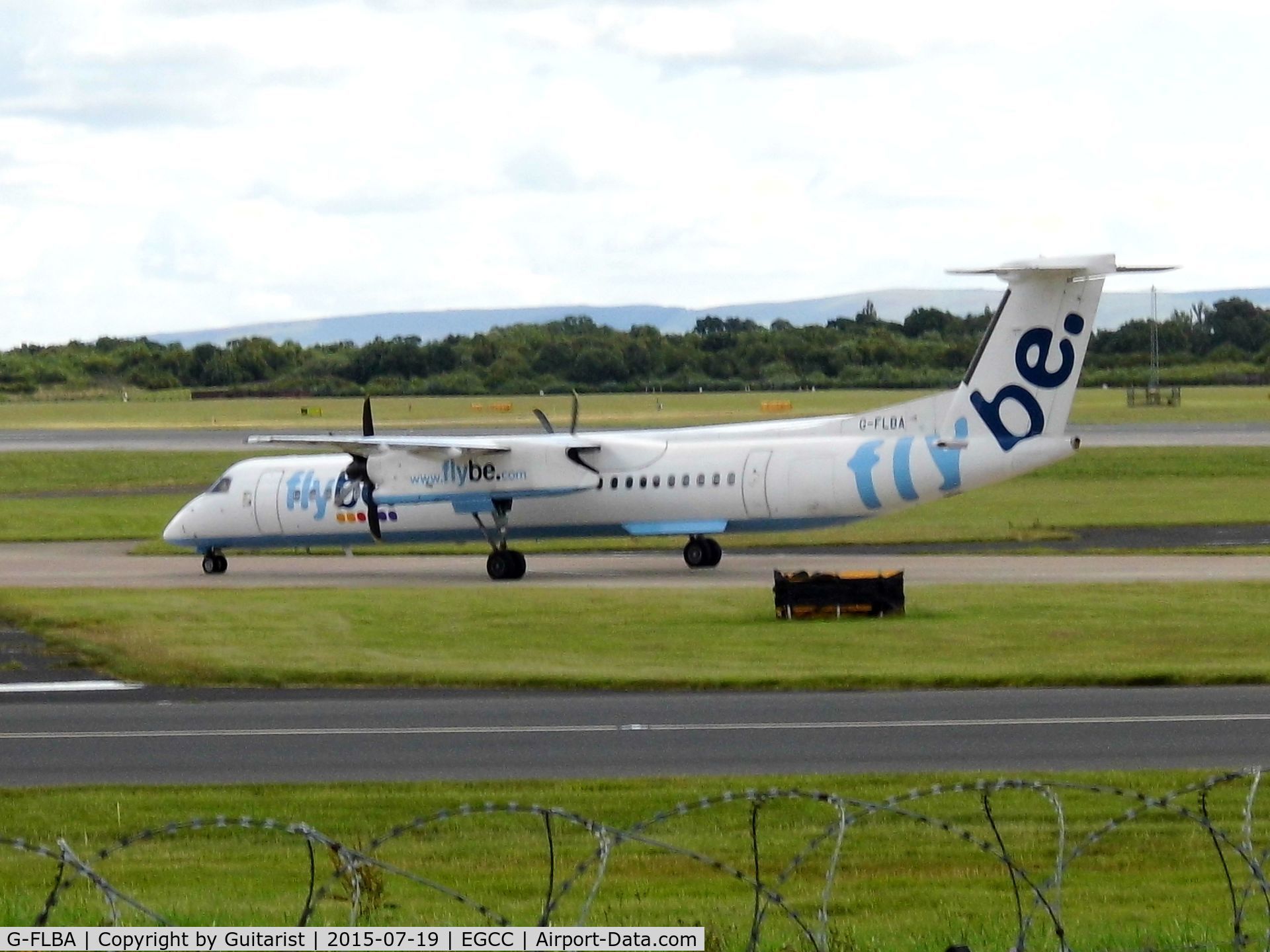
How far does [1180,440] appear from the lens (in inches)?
2894

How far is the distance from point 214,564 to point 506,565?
25.5 ft

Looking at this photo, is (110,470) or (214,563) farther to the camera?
(110,470)

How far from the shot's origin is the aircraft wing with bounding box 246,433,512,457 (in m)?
36.8

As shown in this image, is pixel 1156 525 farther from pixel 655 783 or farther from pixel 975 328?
pixel 975 328

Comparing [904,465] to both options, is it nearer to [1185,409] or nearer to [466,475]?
[466,475]

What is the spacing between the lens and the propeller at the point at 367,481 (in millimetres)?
38344

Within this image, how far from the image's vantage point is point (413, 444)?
37.1 metres

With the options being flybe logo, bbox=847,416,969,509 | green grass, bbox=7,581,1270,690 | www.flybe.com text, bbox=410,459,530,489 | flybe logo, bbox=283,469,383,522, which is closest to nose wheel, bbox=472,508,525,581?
www.flybe.com text, bbox=410,459,530,489

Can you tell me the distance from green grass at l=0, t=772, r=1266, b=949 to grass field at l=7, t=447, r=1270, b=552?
28.1m

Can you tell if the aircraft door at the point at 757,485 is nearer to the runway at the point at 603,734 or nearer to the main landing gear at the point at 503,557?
the main landing gear at the point at 503,557

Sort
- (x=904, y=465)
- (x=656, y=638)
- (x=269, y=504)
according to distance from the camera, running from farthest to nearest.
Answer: (x=269, y=504) → (x=904, y=465) → (x=656, y=638)

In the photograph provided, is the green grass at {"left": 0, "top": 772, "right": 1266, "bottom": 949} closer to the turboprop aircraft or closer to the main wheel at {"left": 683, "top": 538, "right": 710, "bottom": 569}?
the turboprop aircraft

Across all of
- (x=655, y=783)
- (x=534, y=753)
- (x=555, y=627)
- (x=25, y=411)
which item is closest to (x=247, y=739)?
(x=534, y=753)

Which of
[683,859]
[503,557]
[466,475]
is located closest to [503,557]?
[503,557]
